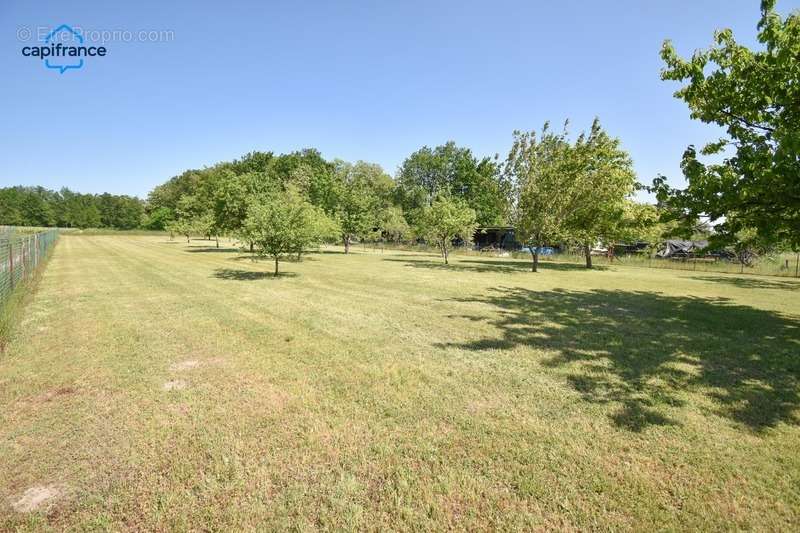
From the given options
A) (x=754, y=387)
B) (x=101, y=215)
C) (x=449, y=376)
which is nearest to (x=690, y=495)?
(x=449, y=376)

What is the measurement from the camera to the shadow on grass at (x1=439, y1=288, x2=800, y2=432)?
481 centimetres

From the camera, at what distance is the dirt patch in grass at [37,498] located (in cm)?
→ 290

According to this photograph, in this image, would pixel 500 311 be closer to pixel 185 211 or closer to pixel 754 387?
pixel 754 387

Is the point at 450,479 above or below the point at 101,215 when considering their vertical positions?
below

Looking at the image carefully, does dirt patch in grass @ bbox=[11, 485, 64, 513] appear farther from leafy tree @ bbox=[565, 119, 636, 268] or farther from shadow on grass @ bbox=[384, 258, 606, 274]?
leafy tree @ bbox=[565, 119, 636, 268]

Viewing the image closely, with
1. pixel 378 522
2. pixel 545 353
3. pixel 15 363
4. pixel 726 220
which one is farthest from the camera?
pixel 726 220

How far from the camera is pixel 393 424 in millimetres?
4160

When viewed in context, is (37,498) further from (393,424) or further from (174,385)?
(393,424)

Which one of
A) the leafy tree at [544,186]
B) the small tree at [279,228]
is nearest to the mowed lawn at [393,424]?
the small tree at [279,228]

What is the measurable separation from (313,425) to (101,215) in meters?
142

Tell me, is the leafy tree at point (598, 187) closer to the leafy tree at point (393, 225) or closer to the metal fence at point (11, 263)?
the metal fence at point (11, 263)

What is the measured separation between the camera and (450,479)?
127 inches

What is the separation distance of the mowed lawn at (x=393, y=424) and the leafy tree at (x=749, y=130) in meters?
3.02

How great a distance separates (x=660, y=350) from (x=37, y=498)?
9.15 meters
